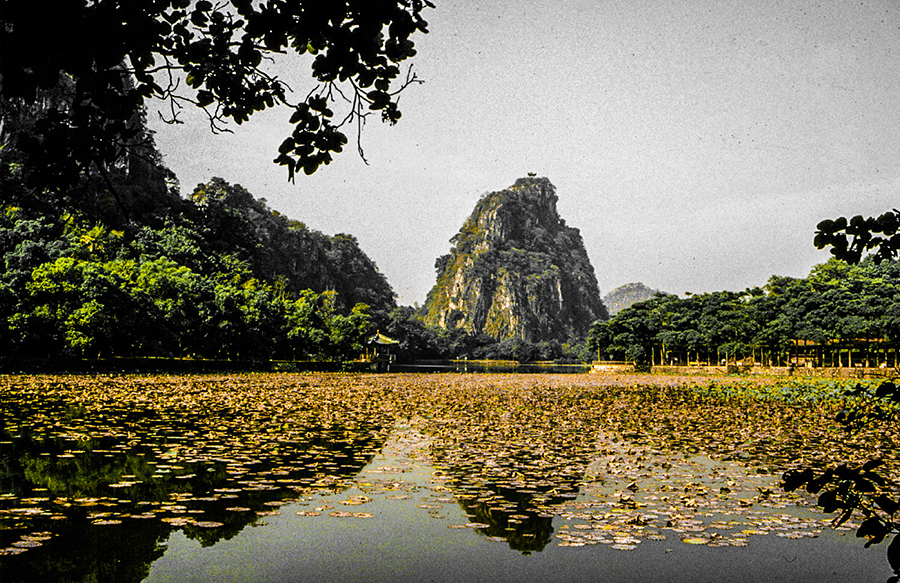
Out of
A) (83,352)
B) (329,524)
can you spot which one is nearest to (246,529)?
(329,524)

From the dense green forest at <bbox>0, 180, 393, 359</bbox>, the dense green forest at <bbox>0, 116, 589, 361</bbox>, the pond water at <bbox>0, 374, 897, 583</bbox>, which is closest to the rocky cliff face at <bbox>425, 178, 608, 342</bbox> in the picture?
the dense green forest at <bbox>0, 116, 589, 361</bbox>

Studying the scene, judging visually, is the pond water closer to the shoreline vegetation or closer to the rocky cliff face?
the shoreline vegetation

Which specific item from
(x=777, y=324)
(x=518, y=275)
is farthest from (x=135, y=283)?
(x=518, y=275)

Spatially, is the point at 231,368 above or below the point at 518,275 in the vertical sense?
below

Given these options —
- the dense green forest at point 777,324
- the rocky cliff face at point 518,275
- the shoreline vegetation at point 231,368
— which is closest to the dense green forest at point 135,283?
the shoreline vegetation at point 231,368

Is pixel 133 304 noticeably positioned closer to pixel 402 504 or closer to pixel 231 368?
pixel 231 368

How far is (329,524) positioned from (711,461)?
482 cm

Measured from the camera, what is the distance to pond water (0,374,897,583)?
3398 millimetres

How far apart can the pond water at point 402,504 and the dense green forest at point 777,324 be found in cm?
1995

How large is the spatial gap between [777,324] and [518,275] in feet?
402

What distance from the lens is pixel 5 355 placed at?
72.8 ft

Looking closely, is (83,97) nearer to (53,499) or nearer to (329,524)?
(329,524)

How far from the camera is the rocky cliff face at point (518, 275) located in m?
157

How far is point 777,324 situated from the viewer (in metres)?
39.8
